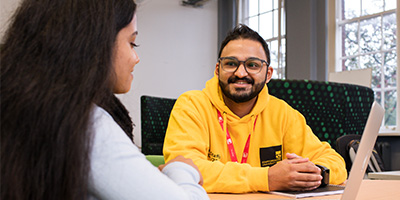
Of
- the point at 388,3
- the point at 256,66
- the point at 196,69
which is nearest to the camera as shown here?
the point at 256,66

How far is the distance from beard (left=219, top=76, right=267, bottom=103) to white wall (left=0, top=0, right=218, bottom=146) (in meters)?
5.24

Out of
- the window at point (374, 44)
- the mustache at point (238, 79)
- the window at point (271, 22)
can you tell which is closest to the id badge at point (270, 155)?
the mustache at point (238, 79)

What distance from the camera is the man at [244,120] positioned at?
5.14 feet

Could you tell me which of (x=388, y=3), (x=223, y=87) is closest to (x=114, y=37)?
(x=223, y=87)

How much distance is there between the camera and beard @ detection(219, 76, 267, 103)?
5.47ft

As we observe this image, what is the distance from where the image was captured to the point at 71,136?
1.94 feet

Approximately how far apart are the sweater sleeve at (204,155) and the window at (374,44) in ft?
11.3

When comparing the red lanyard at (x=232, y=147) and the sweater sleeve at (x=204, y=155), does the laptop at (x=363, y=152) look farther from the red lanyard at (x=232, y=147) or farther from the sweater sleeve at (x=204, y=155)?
the red lanyard at (x=232, y=147)

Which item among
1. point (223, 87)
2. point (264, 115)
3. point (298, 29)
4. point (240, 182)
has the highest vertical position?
point (298, 29)

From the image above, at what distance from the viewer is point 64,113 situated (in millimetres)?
595

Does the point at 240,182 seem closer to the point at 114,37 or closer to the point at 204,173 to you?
the point at 204,173

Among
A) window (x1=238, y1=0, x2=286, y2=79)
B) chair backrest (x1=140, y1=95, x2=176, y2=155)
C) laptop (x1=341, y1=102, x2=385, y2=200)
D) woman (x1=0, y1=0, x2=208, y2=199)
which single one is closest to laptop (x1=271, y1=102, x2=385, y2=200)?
laptop (x1=341, y1=102, x2=385, y2=200)

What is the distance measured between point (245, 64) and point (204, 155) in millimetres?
→ 422

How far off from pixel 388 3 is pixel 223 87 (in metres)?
3.82
